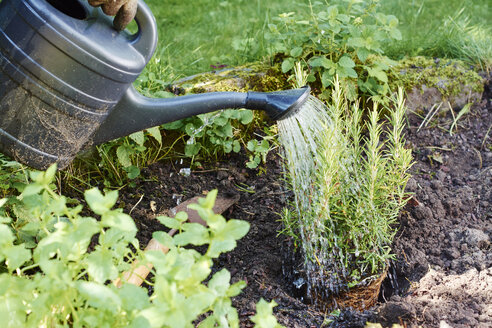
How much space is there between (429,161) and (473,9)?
219cm

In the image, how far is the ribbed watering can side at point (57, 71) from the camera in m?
1.59

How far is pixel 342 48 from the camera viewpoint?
112 inches

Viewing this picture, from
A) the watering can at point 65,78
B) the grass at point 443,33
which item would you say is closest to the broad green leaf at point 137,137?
A: the watering can at point 65,78

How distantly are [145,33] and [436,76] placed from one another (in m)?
1.93

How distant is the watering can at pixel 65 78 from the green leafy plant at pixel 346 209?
10.2 inches

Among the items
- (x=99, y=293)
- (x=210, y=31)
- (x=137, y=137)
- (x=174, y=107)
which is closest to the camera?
(x=99, y=293)

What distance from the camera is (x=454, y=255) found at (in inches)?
84.5

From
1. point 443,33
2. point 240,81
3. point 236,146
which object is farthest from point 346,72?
point 443,33

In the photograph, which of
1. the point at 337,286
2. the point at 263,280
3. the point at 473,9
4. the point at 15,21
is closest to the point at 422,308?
the point at 337,286

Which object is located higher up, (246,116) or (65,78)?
(65,78)

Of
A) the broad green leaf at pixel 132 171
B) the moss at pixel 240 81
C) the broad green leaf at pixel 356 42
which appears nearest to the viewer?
the broad green leaf at pixel 132 171

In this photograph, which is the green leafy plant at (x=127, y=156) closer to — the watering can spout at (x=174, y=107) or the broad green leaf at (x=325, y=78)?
the watering can spout at (x=174, y=107)

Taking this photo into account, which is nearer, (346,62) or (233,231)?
(233,231)

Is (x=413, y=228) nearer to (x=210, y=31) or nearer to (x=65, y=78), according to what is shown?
(x=65, y=78)
